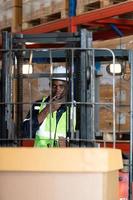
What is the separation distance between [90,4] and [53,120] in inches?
84.1

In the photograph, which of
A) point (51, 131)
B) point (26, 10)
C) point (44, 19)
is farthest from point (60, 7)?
point (51, 131)

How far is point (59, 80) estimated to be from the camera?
4977 mm

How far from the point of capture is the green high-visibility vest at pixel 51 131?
4.68 meters

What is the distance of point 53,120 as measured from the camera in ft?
16.2

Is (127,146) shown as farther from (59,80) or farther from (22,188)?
(22,188)

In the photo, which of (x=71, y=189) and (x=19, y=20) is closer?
(x=71, y=189)

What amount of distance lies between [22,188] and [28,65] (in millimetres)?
3072

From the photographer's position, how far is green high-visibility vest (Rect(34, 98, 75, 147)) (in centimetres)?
468

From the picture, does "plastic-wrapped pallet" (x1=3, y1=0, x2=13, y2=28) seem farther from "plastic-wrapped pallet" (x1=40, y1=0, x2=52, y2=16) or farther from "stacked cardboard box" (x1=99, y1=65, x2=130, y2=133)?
"stacked cardboard box" (x1=99, y1=65, x2=130, y2=133)

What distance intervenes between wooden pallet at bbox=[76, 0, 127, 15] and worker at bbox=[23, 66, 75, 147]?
156 cm

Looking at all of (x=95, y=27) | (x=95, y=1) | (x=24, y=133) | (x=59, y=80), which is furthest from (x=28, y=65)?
(x=95, y=27)

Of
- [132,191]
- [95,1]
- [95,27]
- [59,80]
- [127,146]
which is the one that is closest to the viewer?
[132,191]

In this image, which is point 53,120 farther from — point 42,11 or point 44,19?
point 44,19

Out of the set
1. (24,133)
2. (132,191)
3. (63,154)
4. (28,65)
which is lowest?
(132,191)
